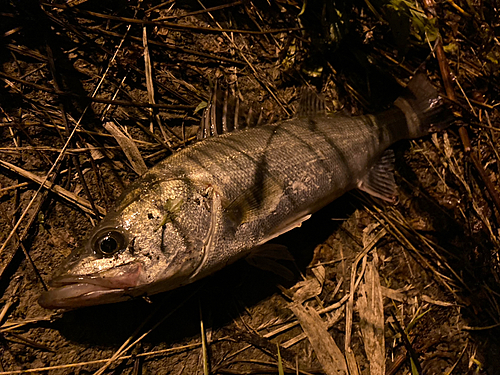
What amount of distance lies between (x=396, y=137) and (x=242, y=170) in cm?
149

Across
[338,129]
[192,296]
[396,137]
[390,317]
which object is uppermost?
[338,129]

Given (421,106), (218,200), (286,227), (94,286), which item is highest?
(421,106)

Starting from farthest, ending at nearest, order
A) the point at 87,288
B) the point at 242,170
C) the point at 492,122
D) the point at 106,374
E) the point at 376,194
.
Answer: the point at 492,122
the point at 376,194
the point at 106,374
the point at 242,170
the point at 87,288

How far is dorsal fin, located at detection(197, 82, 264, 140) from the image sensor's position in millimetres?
2678

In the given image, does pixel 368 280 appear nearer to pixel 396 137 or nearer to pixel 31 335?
pixel 396 137

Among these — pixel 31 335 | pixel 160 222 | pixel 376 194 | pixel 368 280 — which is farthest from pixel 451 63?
pixel 31 335

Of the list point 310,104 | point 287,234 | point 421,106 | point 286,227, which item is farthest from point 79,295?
point 421,106

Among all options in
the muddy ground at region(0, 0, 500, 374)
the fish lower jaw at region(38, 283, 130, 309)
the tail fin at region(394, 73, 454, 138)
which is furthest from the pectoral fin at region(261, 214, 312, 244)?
the tail fin at region(394, 73, 454, 138)

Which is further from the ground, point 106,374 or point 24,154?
point 24,154

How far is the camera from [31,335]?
8.43ft

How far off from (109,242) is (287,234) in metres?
1.42

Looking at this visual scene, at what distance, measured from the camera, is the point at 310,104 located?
3033 millimetres

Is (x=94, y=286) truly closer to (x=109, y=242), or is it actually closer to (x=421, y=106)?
(x=109, y=242)

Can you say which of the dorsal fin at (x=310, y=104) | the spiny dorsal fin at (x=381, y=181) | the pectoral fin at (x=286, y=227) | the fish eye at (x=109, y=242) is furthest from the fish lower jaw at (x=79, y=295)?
the spiny dorsal fin at (x=381, y=181)
